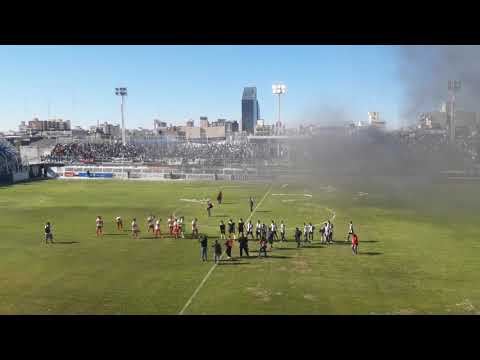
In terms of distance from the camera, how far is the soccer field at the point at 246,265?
1262cm

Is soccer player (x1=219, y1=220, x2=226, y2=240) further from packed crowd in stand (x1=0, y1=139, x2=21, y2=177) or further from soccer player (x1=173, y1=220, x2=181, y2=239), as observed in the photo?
packed crowd in stand (x1=0, y1=139, x2=21, y2=177)

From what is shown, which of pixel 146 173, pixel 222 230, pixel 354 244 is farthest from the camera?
pixel 146 173

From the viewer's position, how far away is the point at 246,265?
16.6 meters

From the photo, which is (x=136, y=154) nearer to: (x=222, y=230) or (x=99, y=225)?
(x=99, y=225)

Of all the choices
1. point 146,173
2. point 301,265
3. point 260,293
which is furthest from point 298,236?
point 146,173

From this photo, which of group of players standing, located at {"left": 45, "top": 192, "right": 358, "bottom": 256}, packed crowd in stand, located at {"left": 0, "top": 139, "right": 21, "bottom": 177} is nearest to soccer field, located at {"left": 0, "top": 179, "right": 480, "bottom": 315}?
group of players standing, located at {"left": 45, "top": 192, "right": 358, "bottom": 256}

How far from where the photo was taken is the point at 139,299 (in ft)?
42.3

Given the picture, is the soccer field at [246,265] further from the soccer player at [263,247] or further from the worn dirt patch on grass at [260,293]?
the soccer player at [263,247]

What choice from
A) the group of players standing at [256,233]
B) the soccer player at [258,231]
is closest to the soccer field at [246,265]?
the group of players standing at [256,233]
